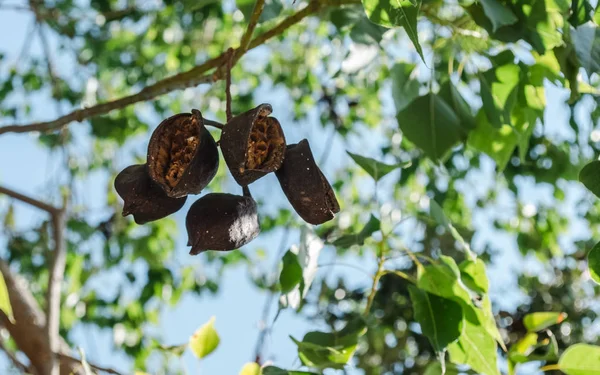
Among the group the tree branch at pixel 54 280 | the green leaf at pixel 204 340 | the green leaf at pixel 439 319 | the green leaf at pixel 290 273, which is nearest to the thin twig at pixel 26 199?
the tree branch at pixel 54 280

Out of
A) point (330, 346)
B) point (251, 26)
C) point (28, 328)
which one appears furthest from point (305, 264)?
point (28, 328)

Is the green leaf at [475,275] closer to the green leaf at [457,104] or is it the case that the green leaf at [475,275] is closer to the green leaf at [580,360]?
the green leaf at [580,360]

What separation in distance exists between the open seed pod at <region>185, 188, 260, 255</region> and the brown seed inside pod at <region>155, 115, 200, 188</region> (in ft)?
0.19

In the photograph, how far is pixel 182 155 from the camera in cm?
108

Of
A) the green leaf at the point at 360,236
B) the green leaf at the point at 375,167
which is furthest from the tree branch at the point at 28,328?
the green leaf at the point at 375,167

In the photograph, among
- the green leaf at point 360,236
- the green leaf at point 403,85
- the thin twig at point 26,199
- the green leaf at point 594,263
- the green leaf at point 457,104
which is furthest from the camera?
the thin twig at point 26,199

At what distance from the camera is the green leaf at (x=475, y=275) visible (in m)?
1.38

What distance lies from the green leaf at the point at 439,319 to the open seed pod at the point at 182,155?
512 mm

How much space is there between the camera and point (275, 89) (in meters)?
4.37

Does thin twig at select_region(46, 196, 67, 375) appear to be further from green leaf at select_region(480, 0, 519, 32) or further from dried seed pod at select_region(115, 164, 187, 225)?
green leaf at select_region(480, 0, 519, 32)

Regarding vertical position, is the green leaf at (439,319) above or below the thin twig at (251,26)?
below

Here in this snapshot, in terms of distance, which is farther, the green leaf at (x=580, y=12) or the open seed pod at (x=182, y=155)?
the green leaf at (x=580, y=12)

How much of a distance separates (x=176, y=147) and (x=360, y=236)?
502 millimetres

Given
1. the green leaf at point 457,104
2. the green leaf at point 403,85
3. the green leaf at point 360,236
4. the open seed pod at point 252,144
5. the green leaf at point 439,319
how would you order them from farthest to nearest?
the green leaf at point 457,104 < the green leaf at point 403,85 < the green leaf at point 360,236 < the green leaf at point 439,319 < the open seed pod at point 252,144
